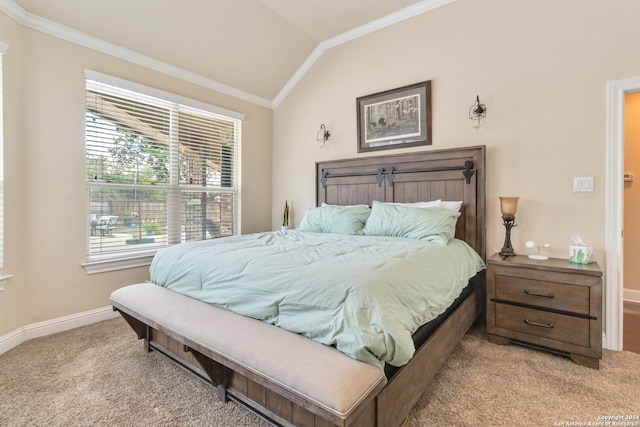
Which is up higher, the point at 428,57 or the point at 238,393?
the point at 428,57

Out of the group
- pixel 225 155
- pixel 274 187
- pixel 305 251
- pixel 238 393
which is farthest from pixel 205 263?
pixel 274 187

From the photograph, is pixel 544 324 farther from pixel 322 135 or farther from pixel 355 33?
pixel 355 33

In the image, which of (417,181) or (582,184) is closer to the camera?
(582,184)

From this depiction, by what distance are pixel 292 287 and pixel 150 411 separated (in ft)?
3.34

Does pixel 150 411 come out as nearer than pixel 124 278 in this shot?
Yes

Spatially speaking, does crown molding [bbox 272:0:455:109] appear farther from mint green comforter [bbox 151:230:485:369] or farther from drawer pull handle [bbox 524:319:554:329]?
drawer pull handle [bbox 524:319:554:329]

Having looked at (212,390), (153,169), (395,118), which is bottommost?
(212,390)

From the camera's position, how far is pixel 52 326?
8.33 feet

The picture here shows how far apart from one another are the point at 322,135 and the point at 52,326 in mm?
3347

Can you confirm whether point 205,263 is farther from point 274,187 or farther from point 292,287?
point 274,187

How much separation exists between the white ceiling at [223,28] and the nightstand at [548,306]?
265 centimetres

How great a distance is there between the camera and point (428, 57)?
312cm

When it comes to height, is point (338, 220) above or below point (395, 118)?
below

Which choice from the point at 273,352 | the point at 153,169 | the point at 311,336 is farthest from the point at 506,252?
the point at 153,169
